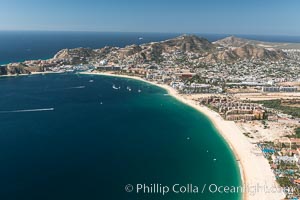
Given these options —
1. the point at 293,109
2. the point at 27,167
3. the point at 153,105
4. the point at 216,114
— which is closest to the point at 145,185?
the point at 27,167

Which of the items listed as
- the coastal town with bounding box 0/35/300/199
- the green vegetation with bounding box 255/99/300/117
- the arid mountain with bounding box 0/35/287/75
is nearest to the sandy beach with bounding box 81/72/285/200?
the coastal town with bounding box 0/35/300/199

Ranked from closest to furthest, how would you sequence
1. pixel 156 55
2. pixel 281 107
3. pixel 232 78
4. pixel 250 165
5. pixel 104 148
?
pixel 250 165 < pixel 104 148 < pixel 281 107 < pixel 232 78 < pixel 156 55

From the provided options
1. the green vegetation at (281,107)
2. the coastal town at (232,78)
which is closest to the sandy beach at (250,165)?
the coastal town at (232,78)

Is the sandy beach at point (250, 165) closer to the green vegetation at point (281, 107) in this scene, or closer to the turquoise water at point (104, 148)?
the turquoise water at point (104, 148)

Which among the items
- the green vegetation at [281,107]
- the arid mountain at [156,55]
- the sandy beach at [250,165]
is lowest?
the sandy beach at [250,165]

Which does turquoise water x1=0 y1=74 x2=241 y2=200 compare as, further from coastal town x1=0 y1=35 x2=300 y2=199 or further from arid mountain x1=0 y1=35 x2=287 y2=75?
arid mountain x1=0 y1=35 x2=287 y2=75

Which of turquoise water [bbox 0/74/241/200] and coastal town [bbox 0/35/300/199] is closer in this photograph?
turquoise water [bbox 0/74/241/200]

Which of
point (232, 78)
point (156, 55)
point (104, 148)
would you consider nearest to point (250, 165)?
point (104, 148)

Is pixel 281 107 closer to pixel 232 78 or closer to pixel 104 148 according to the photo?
pixel 232 78
